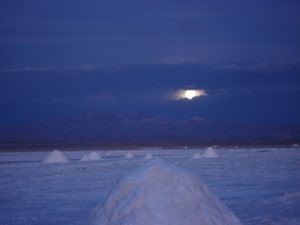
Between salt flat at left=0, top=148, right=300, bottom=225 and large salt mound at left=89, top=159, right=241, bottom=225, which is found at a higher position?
salt flat at left=0, top=148, right=300, bottom=225

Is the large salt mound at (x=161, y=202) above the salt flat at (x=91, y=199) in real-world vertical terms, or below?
below

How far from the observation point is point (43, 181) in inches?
751

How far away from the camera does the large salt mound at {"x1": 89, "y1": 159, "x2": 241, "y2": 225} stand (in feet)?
20.7

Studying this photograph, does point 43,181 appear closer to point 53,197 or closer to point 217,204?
point 53,197

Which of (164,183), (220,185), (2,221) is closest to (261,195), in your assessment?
(220,185)

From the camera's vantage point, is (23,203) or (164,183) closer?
(164,183)

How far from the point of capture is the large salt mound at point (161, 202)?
20.7ft

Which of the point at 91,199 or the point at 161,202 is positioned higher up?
the point at 91,199

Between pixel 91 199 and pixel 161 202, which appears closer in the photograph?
pixel 161 202

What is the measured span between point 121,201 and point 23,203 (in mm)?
6745

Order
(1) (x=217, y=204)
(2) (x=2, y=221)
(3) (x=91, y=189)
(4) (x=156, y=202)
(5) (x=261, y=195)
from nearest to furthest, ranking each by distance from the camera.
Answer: (4) (x=156, y=202), (1) (x=217, y=204), (2) (x=2, y=221), (5) (x=261, y=195), (3) (x=91, y=189)

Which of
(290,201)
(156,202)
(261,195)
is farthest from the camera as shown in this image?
(261,195)

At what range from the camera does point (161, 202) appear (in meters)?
6.48

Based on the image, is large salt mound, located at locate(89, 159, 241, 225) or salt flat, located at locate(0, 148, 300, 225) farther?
salt flat, located at locate(0, 148, 300, 225)
